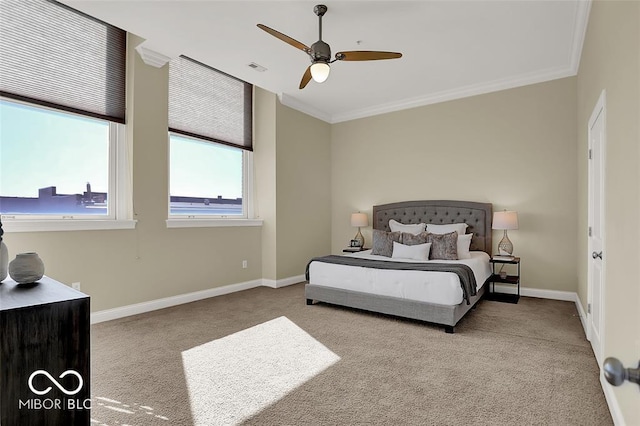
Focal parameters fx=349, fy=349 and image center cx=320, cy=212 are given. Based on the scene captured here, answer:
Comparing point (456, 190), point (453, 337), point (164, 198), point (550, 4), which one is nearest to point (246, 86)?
point (164, 198)

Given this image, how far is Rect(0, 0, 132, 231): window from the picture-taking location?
3.08 meters

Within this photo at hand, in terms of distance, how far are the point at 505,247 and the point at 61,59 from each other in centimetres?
546

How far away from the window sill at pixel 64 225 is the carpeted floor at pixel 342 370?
98cm

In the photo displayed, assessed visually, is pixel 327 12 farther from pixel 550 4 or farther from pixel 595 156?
pixel 595 156

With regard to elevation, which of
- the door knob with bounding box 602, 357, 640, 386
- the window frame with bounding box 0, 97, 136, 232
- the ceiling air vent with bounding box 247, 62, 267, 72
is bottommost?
the door knob with bounding box 602, 357, 640, 386

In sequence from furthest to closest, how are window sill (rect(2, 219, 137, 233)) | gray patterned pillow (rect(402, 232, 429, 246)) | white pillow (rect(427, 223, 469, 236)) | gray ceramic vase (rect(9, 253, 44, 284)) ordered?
1. white pillow (rect(427, 223, 469, 236))
2. gray patterned pillow (rect(402, 232, 429, 246))
3. window sill (rect(2, 219, 137, 233))
4. gray ceramic vase (rect(9, 253, 44, 284))

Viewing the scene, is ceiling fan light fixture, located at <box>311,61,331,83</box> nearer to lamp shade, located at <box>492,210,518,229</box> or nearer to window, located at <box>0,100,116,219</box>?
window, located at <box>0,100,116,219</box>

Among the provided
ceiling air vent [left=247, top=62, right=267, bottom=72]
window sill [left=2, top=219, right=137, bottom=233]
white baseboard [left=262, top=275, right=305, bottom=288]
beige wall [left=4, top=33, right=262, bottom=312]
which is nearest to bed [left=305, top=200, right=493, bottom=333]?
white baseboard [left=262, top=275, right=305, bottom=288]

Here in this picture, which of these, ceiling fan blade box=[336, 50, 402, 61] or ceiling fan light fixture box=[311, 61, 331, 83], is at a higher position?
ceiling fan blade box=[336, 50, 402, 61]

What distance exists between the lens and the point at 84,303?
1458mm

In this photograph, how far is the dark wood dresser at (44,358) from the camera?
4.21 ft

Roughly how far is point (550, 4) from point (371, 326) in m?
3.35

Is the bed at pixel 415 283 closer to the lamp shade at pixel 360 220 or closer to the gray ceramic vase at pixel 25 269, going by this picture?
the lamp shade at pixel 360 220

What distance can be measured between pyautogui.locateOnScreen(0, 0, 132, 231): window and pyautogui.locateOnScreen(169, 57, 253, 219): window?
0.69m
